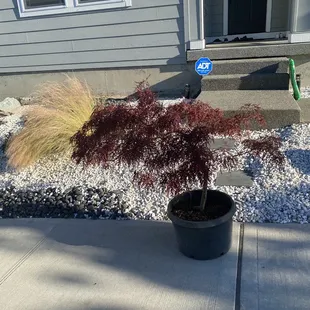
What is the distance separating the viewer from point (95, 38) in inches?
236

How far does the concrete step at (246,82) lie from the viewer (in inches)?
201

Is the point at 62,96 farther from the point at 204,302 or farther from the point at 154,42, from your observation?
the point at 204,302

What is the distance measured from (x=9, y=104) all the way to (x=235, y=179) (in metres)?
4.67

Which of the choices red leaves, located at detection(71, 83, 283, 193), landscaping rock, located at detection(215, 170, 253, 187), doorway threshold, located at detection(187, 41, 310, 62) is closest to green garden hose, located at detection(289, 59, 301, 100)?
doorway threshold, located at detection(187, 41, 310, 62)

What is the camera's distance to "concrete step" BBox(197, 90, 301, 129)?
13.6 feet

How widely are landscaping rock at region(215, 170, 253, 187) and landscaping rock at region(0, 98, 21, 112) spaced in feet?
14.4

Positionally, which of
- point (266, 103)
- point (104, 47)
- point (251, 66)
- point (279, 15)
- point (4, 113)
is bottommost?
point (4, 113)

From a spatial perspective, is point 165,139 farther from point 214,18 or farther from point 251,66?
point 214,18

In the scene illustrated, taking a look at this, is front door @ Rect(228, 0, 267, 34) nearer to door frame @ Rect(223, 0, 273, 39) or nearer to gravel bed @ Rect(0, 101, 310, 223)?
door frame @ Rect(223, 0, 273, 39)

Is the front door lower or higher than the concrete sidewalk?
higher

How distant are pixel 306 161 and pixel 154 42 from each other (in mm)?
3368

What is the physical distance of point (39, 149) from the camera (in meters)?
3.81

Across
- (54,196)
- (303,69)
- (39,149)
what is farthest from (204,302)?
(303,69)

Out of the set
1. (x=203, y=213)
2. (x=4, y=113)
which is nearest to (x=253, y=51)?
(x=203, y=213)
